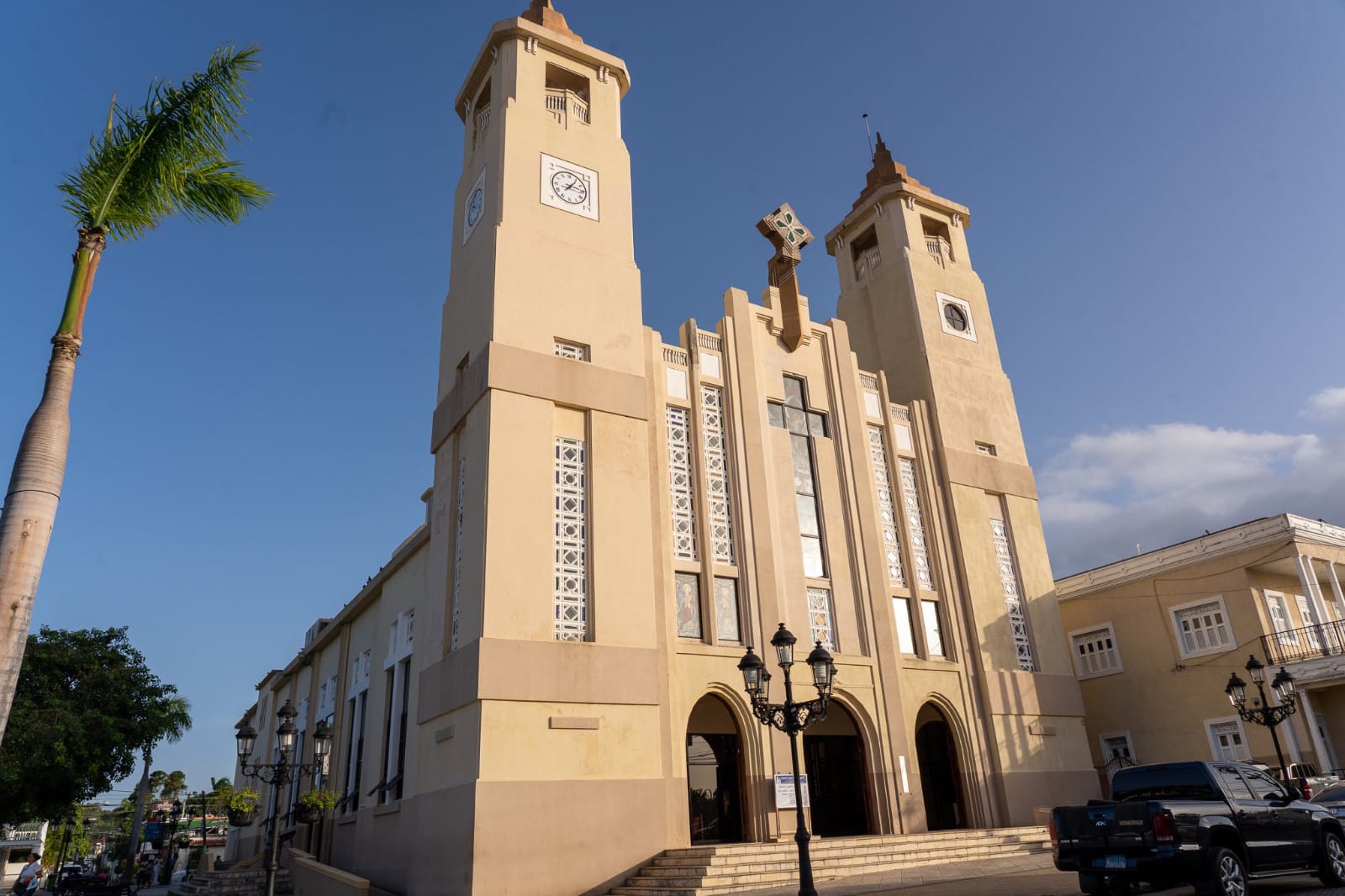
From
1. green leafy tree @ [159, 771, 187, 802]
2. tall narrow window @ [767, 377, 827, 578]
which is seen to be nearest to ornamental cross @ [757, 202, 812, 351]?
tall narrow window @ [767, 377, 827, 578]

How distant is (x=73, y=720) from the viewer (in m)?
30.5

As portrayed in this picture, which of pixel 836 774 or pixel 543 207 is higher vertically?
pixel 543 207

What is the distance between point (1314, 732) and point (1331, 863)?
13.6 m

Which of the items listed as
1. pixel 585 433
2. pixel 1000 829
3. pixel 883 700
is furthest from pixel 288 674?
pixel 1000 829

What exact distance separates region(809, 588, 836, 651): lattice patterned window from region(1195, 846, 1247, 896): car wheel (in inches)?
466

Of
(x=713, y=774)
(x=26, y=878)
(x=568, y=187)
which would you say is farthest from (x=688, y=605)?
(x=26, y=878)

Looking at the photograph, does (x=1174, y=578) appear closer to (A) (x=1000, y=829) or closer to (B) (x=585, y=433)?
(A) (x=1000, y=829)

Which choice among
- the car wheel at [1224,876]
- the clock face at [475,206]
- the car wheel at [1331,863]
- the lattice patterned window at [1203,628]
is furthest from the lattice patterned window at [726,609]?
the lattice patterned window at [1203,628]

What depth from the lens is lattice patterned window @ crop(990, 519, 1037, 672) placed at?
82.1 feet

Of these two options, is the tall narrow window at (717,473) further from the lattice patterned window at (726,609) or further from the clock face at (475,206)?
the clock face at (475,206)

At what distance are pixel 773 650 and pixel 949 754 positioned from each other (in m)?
6.92

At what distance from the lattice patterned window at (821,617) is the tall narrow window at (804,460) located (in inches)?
17.9

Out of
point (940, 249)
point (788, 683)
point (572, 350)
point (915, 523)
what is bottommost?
point (788, 683)

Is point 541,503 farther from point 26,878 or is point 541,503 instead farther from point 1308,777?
point 1308,777
